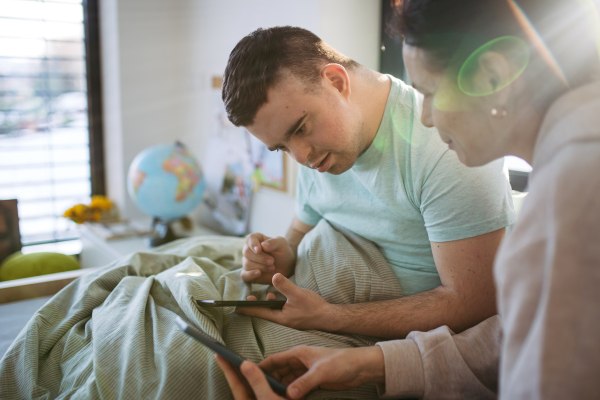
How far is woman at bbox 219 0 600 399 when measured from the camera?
436mm

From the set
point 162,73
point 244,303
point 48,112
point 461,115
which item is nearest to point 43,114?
point 48,112

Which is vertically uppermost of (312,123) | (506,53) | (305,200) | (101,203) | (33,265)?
(506,53)

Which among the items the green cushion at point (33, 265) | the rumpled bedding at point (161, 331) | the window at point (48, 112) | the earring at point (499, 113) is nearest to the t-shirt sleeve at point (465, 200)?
the rumpled bedding at point (161, 331)

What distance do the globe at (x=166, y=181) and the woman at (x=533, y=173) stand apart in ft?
4.82

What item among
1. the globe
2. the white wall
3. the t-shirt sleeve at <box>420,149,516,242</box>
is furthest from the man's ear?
the globe

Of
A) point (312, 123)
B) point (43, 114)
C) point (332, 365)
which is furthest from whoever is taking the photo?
point (43, 114)

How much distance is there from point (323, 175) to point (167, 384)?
0.65 metres

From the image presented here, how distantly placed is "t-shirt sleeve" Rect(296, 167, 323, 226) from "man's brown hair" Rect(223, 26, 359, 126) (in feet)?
1.16

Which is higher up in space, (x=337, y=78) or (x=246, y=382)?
(x=337, y=78)

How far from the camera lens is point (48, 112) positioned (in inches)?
99.8

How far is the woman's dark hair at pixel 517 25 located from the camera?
1.76ft

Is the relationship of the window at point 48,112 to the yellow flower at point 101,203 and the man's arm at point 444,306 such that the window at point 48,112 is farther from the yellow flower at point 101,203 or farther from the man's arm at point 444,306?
the man's arm at point 444,306

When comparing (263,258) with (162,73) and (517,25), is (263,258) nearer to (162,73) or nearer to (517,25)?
(517,25)

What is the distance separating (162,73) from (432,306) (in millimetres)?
2210
